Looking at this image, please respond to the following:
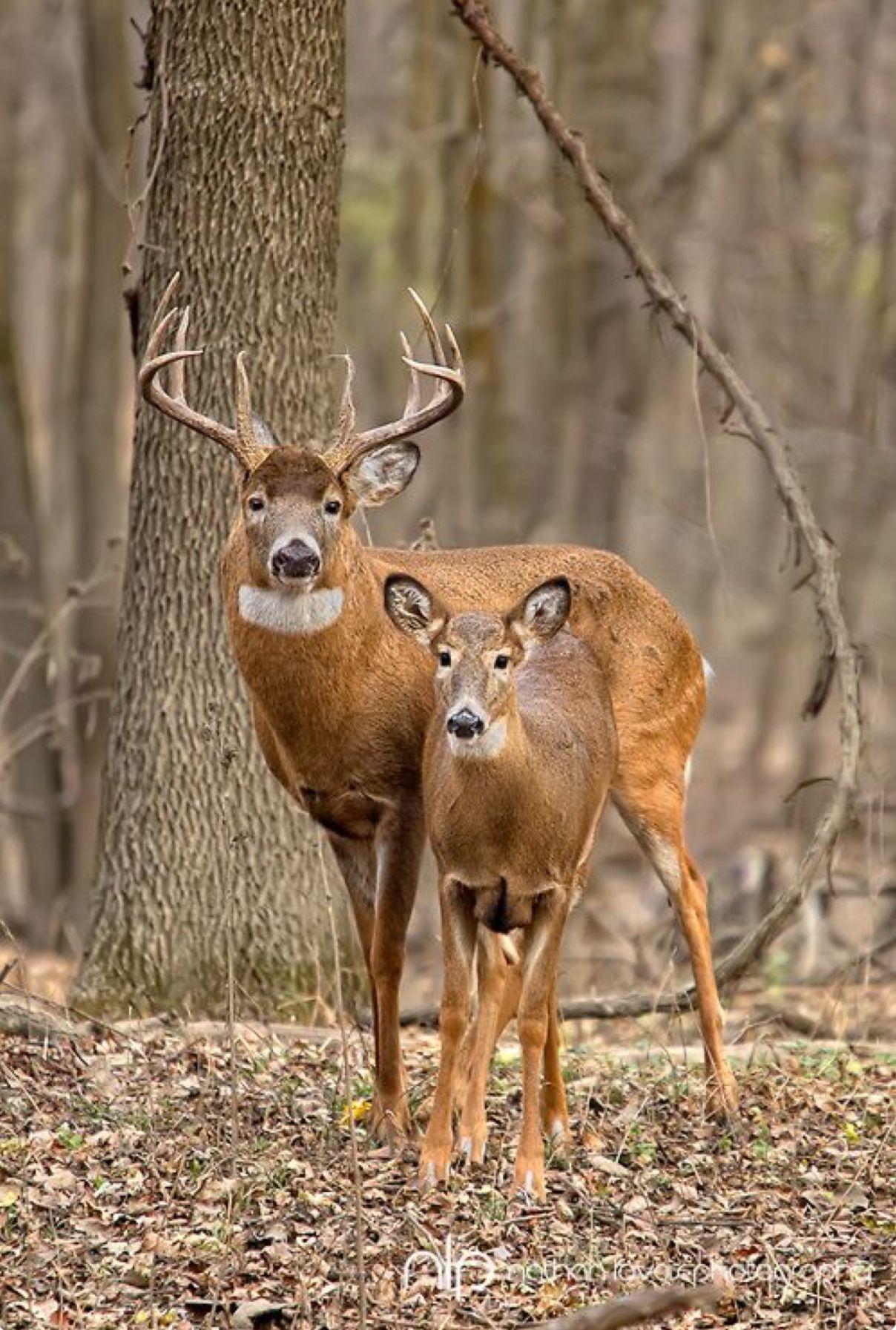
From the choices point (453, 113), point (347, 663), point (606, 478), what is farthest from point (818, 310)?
point (347, 663)

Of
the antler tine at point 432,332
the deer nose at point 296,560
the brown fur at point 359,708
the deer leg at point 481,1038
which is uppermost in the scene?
the antler tine at point 432,332

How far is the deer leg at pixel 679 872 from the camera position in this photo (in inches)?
320

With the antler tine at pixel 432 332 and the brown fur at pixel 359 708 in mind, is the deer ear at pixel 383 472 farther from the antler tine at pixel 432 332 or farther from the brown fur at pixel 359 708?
the antler tine at pixel 432 332

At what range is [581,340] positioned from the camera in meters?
20.7

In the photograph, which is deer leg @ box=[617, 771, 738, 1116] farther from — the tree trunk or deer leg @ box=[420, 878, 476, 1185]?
the tree trunk

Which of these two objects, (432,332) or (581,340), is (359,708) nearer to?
(432,332)

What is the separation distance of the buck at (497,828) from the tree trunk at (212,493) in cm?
168

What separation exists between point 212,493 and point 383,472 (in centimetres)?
150

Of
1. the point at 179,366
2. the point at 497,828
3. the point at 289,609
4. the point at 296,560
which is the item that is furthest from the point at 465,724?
the point at 179,366

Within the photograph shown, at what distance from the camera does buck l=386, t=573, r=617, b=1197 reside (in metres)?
6.98

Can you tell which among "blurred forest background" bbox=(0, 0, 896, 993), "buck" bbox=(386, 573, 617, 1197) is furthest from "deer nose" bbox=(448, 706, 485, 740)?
"blurred forest background" bbox=(0, 0, 896, 993)

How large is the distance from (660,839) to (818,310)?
17863mm

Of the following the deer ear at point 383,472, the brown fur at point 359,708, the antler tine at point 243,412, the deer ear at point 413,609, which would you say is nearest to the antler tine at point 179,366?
the antler tine at point 243,412

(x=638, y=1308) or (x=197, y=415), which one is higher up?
(x=197, y=415)
